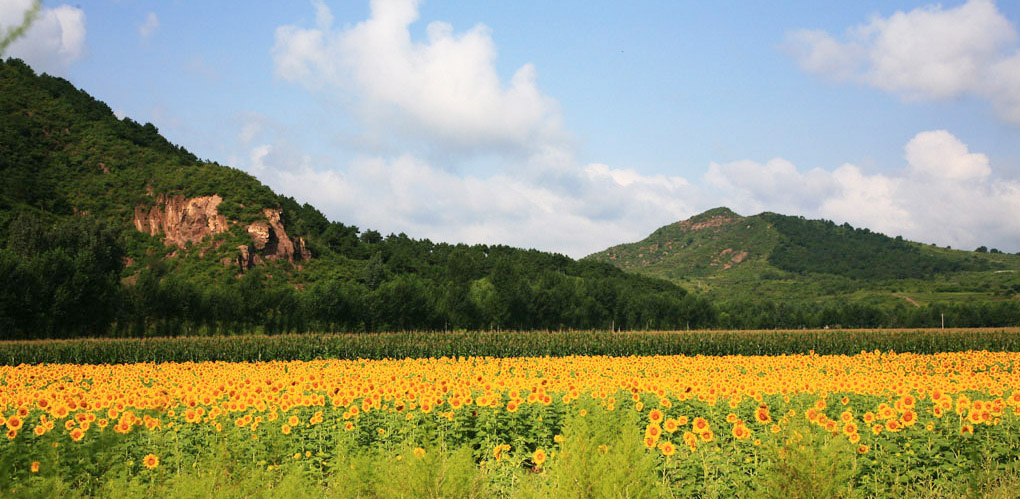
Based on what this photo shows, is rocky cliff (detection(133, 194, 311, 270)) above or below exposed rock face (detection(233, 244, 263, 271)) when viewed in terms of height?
above

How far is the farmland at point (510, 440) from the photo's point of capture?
19.9ft

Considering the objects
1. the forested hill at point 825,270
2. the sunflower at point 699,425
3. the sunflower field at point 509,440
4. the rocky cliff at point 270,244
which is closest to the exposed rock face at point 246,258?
the rocky cliff at point 270,244

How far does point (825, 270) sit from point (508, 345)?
459 ft

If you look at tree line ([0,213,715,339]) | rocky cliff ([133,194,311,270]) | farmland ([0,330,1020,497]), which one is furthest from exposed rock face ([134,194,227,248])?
farmland ([0,330,1020,497])

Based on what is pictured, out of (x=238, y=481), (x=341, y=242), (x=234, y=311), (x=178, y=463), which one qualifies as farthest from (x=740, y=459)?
(x=341, y=242)

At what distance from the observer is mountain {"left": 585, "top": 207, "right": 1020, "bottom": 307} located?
411ft

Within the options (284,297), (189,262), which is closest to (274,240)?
(189,262)

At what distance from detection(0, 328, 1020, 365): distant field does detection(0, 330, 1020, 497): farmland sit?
2376cm

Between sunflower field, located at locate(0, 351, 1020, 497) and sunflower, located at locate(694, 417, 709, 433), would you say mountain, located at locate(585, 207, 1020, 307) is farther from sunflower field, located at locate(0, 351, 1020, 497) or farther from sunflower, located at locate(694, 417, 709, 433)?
sunflower, located at locate(694, 417, 709, 433)

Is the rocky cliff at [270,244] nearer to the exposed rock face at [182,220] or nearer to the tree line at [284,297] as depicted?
the tree line at [284,297]

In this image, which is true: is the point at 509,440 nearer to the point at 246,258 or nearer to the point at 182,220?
the point at 246,258

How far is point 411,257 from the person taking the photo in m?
101

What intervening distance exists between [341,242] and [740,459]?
91.3 m

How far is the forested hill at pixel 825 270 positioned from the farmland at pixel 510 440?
100 metres
